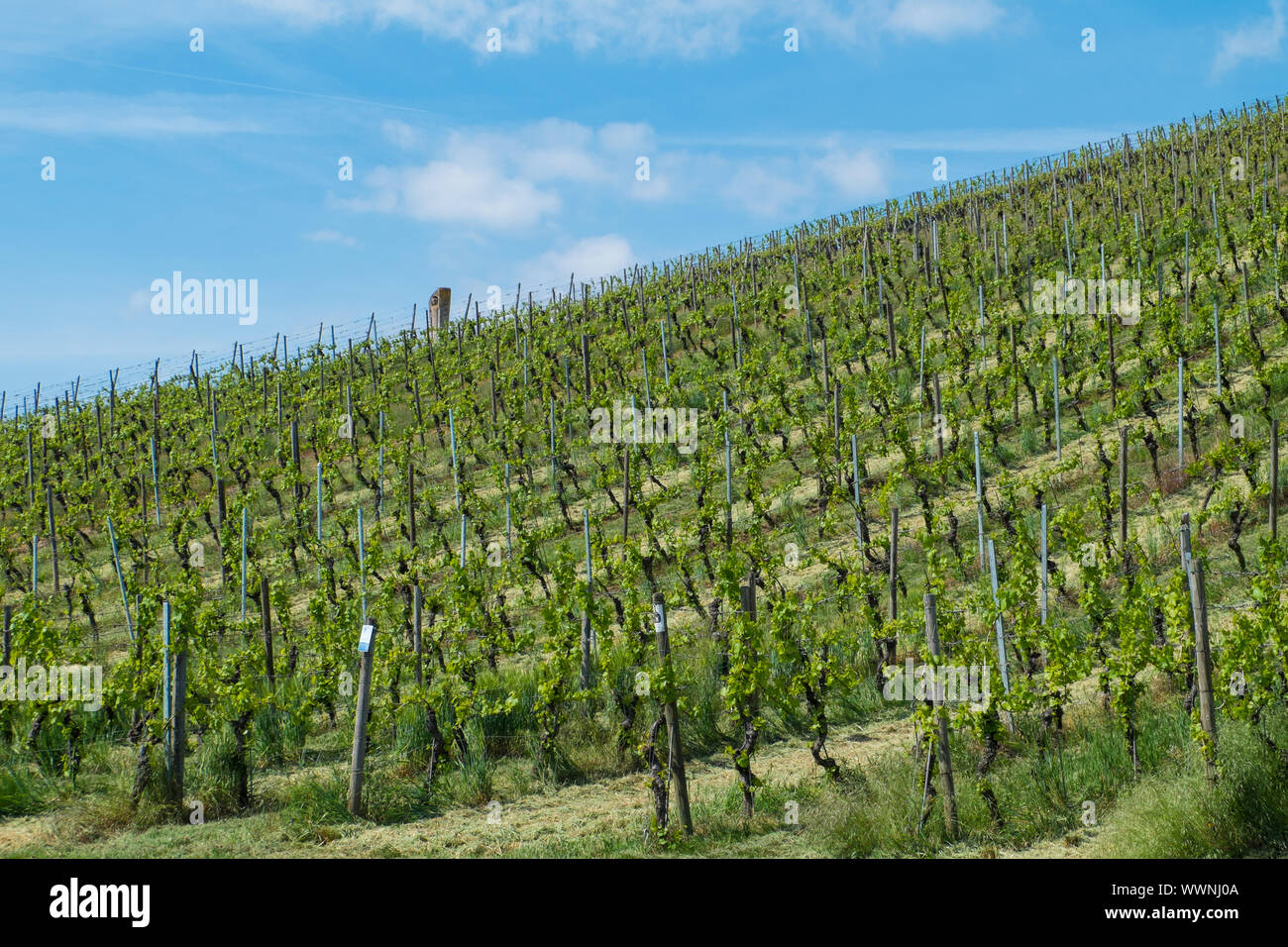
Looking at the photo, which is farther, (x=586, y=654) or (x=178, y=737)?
(x=586, y=654)

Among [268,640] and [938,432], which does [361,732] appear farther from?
[938,432]

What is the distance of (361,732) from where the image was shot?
7953mm

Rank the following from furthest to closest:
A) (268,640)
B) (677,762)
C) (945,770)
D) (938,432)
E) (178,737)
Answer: (938,432) < (268,640) < (178,737) < (677,762) < (945,770)

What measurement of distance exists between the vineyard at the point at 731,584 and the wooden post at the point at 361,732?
0.05 m

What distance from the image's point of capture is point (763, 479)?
19062 mm


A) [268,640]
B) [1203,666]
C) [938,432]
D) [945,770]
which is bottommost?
[945,770]

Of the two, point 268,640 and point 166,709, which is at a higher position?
point 268,640

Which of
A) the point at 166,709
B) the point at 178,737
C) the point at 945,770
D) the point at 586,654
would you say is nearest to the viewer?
the point at 945,770

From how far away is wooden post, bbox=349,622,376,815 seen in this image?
25.6 ft

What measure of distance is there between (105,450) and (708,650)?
73.7 feet

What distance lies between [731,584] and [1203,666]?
3.75m

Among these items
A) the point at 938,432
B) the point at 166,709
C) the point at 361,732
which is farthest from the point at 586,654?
the point at 938,432
